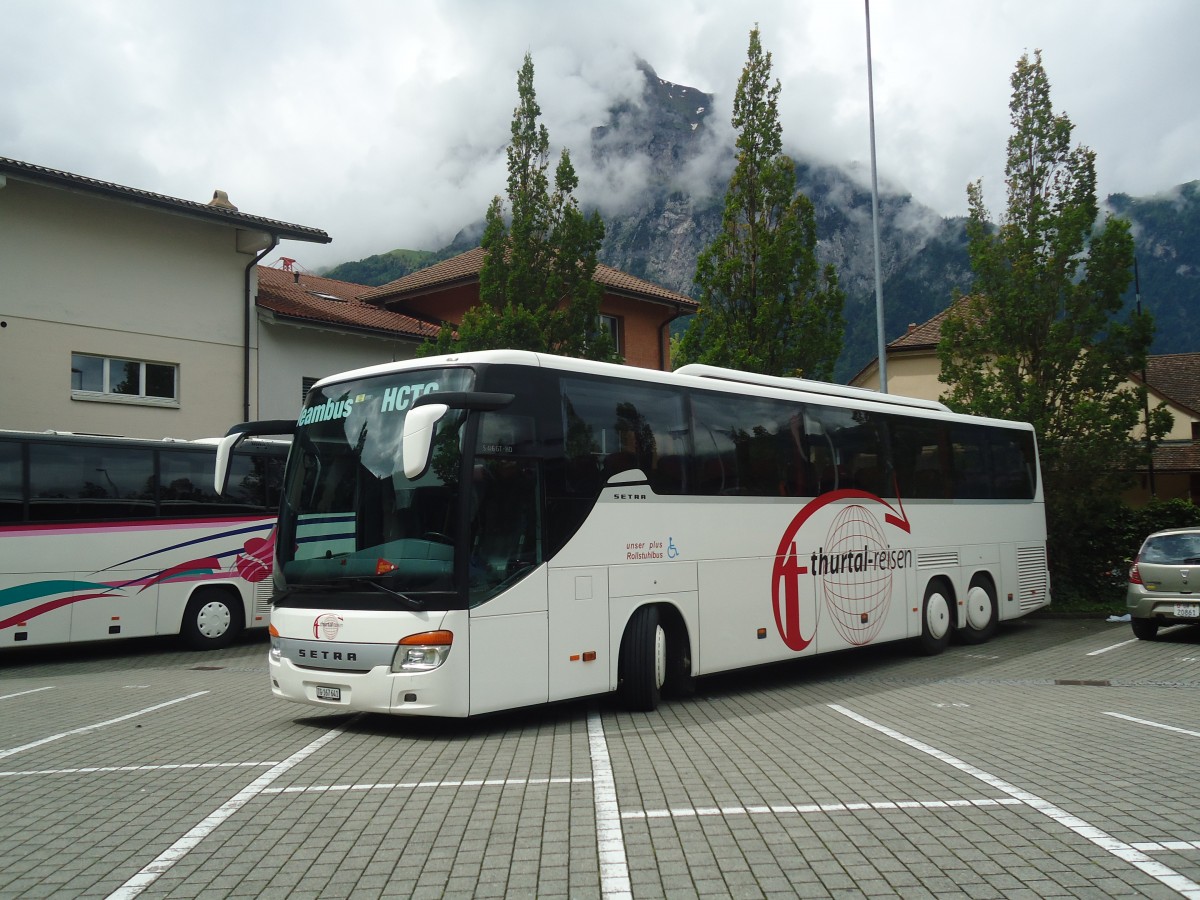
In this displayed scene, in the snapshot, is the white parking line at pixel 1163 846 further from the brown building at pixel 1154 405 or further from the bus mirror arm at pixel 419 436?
the brown building at pixel 1154 405

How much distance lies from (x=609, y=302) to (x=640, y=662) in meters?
21.7

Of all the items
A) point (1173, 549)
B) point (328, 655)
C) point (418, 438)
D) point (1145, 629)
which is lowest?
point (1145, 629)

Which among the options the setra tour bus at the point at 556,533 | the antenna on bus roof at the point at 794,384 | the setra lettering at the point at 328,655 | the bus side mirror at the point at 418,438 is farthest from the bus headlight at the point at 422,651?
the antenna on bus roof at the point at 794,384

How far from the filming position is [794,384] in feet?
43.8

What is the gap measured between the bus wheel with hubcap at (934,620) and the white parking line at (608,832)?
817cm

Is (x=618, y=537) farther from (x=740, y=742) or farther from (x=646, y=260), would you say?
(x=646, y=260)

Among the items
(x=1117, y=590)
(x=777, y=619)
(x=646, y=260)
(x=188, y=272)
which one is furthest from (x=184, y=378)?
(x=646, y=260)

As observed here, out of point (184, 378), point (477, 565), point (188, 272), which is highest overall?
point (188, 272)

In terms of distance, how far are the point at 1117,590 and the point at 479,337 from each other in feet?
49.3

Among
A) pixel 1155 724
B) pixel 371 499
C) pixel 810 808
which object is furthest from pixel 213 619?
pixel 1155 724

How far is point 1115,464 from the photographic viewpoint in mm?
20922

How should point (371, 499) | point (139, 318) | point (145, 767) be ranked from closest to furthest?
point (145, 767) < point (371, 499) < point (139, 318)

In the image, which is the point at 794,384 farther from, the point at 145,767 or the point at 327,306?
the point at 327,306

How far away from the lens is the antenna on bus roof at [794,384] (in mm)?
11891
